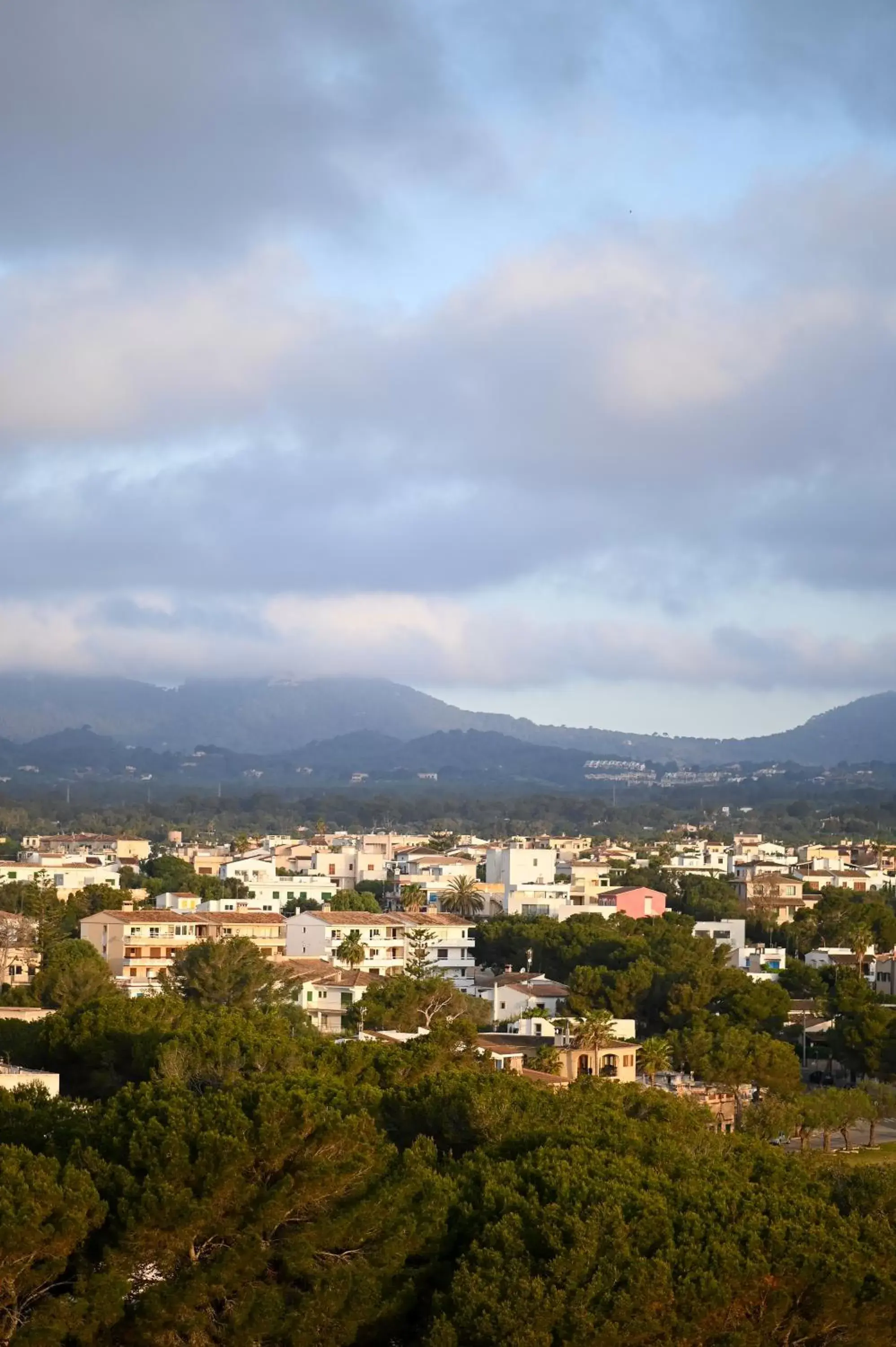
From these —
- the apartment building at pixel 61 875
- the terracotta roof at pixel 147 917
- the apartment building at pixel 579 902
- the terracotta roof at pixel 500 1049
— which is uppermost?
the apartment building at pixel 61 875

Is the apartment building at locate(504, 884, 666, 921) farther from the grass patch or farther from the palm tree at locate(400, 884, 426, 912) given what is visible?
the grass patch

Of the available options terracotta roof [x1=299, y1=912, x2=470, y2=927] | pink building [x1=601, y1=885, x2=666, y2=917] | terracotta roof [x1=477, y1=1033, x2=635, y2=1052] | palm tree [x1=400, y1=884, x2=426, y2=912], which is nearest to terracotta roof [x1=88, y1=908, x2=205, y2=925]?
terracotta roof [x1=299, y1=912, x2=470, y2=927]

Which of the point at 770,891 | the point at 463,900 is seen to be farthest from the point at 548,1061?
the point at 770,891

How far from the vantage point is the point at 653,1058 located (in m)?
47.2

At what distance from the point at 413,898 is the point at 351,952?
18.6 meters

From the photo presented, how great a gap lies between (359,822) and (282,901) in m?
116

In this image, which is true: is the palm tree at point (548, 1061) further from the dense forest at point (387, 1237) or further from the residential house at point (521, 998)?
the dense forest at point (387, 1237)

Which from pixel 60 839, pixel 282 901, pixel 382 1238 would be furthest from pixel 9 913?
pixel 60 839

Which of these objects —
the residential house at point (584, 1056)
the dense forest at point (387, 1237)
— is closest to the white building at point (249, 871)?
the residential house at point (584, 1056)

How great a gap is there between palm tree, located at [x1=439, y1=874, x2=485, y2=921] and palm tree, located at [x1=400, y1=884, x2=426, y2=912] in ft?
2.87

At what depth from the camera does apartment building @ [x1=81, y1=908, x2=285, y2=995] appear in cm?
6131

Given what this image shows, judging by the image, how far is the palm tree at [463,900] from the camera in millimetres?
80938

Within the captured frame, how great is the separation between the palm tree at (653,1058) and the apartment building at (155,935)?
1599cm

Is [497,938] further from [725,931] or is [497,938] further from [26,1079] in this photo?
[26,1079]
